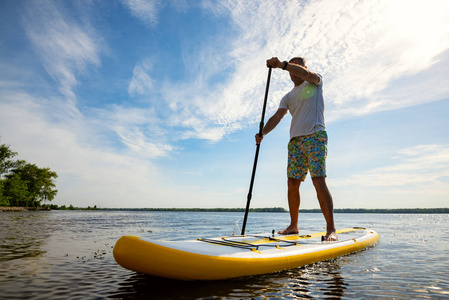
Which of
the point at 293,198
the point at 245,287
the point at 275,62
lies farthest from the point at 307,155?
the point at 245,287

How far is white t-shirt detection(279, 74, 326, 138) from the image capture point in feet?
17.3

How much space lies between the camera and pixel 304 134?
5316mm

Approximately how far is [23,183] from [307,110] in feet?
231

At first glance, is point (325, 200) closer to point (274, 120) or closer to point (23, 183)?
point (274, 120)

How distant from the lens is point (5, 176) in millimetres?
59031

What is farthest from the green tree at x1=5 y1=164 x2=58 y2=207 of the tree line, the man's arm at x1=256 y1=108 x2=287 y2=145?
the man's arm at x1=256 y1=108 x2=287 y2=145

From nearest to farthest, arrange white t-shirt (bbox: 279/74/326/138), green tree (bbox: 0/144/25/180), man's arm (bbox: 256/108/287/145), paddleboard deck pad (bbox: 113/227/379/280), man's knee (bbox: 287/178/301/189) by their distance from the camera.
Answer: paddleboard deck pad (bbox: 113/227/379/280) → white t-shirt (bbox: 279/74/326/138) → man's knee (bbox: 287/178/301/189) → man's arm (bbox: 256/108/287/145) → green tree (bbox: 0/144/25/180)

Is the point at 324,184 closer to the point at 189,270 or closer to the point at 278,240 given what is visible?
the point at 278,240

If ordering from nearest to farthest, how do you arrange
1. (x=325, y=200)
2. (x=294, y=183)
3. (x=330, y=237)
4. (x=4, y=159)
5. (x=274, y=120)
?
(x=325, y=200) → (x=330, y=237) → (x=294, y=183) → (x=274, y=120) → (x=4, y=159)

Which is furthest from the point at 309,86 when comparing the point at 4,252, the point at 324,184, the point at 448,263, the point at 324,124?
the point at 4,252

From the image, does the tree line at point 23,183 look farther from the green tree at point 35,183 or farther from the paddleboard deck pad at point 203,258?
the paddleboard deck pad at point 203,258

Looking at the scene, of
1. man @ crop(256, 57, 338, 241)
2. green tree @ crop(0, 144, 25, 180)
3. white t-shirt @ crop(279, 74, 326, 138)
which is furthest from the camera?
green tree @ crop(0, 144, 25, 180)

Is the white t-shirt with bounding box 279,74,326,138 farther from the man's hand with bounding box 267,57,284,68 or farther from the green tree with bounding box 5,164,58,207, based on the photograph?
the green tree with bounding box 5,164,58,207

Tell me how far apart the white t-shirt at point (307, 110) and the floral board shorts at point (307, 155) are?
0.13 meters
